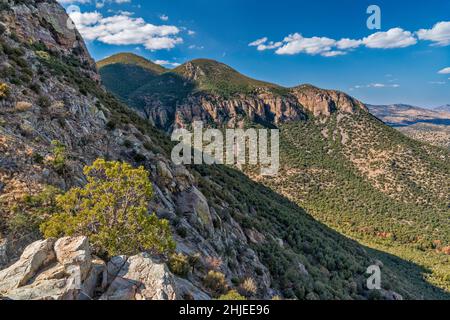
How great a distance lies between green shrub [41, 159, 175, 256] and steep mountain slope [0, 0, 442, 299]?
55.2 inches

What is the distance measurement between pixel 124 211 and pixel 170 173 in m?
8.70

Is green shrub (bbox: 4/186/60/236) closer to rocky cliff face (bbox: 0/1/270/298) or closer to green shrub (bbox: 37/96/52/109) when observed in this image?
rocky cliff face (bbox: 0/1/270/298)

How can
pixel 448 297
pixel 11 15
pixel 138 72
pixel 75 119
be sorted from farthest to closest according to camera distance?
1. pixel 138 72
2. pixel 448 297
3. pixel 11 15
4. pixel 75 119

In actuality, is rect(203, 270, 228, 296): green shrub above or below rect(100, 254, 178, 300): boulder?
below

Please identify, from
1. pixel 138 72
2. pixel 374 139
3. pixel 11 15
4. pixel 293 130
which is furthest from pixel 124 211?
pixel 138 72

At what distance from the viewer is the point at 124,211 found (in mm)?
7867

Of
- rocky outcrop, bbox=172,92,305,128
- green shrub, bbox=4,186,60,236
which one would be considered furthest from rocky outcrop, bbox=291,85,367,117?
green shrub, bbox=4,186,60,236

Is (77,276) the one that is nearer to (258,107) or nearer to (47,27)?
(47,27)

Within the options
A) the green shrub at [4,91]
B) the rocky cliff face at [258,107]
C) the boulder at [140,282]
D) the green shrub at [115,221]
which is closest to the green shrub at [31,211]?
the green shrub at [115,221]

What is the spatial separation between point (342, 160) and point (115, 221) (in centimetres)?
7453

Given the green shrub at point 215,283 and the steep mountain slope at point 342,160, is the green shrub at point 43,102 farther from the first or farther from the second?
the steep mountain slope at point 342,160

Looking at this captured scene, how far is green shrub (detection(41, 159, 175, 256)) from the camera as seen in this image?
7.36 m

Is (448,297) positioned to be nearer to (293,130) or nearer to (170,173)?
(170,173)

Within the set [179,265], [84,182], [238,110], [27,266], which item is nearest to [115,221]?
[27,266]
